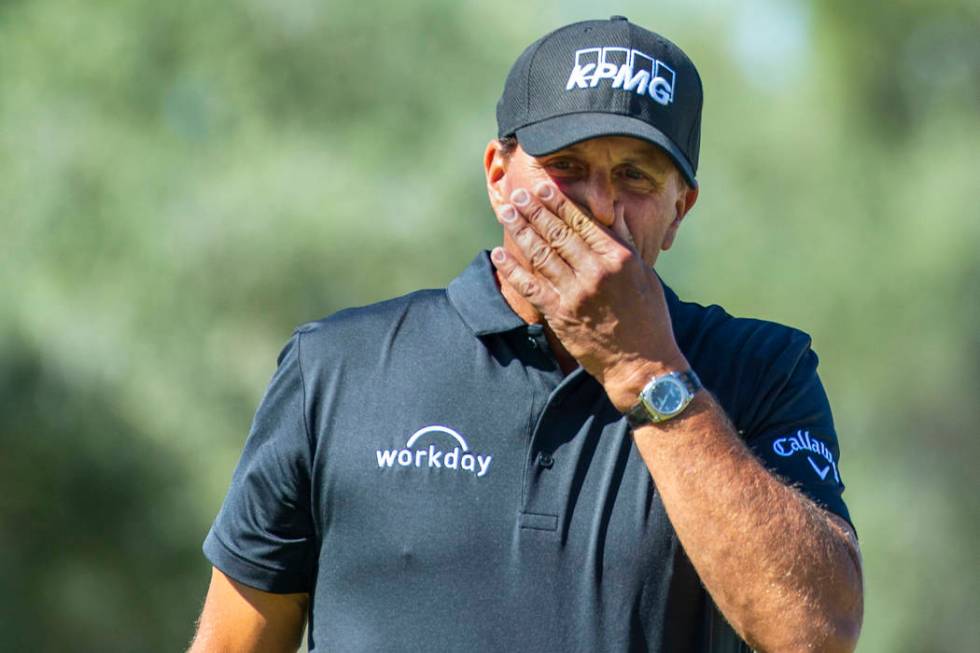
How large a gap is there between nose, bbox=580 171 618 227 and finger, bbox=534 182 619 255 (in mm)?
110

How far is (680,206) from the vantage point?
9.39 feet

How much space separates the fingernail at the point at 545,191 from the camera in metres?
2.47

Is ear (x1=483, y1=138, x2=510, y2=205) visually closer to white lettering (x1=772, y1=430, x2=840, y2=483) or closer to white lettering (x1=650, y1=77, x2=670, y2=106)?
white lettering (x1=650, y1=77, x2=670, y2=106)

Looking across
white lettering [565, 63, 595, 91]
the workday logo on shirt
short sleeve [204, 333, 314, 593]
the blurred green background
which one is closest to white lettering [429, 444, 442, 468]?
the workday logo on shirt

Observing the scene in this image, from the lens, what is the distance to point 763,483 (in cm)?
235

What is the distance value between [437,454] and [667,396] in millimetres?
444

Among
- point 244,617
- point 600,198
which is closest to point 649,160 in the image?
point 600,198

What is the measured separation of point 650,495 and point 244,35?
9.64m

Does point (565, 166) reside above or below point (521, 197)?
above

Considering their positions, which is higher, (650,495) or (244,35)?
(244,35)

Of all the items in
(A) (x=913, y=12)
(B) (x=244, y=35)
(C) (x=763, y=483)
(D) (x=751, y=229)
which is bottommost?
(C) (x=763, y=483)

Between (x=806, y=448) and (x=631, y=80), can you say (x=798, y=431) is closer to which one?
(x=806, y=448)

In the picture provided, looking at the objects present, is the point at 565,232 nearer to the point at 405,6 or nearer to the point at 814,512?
the point at 814,512

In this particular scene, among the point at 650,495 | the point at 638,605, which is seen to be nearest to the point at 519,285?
the point at 650,495
